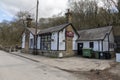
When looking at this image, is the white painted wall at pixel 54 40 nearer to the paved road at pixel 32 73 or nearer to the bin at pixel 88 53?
the bin at pixel 88 53

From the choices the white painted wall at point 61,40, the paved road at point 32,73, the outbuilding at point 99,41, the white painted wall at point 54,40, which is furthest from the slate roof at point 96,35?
the paved road at point 32,73

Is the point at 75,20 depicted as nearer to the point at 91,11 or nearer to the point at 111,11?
the point at 91,11

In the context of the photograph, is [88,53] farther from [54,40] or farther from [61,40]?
[54,40]

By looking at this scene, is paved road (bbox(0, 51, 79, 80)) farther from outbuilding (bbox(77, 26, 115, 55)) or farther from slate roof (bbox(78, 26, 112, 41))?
slate roof (bbox(78, 26, 112, 41))

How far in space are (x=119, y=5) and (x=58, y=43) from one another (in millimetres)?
12563

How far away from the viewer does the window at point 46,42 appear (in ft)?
85.7

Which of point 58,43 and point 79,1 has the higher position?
point 79,1

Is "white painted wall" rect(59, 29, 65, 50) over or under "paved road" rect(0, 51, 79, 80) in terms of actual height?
over

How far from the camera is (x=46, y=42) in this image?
87.6ft

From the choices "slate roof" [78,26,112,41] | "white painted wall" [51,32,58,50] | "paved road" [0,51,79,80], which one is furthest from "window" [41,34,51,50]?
"paved road" [0,51,79,80]

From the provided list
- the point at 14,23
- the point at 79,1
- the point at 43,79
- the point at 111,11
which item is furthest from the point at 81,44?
the point at 14,23

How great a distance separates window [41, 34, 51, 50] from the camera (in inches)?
1029

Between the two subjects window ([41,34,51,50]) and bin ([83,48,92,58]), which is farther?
window ([41,34,51,50])

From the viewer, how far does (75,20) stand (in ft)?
160
